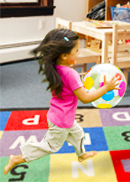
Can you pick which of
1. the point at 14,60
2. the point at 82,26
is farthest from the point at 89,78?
the point at 14,60

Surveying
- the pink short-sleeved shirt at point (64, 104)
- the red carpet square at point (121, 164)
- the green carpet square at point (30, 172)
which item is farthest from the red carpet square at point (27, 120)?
the pink short-sleeved shirt at point (64, 104)

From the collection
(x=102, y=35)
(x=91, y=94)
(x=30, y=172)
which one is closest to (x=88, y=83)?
(x=91, y=94)

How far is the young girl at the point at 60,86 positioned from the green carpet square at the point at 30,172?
0.72ft

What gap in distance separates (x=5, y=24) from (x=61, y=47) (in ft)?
10.3

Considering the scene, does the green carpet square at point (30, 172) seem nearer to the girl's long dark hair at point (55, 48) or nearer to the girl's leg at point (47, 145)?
the girl's leg at point (47, 145)

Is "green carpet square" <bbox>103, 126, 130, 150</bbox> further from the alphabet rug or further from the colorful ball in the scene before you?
the colorful ball

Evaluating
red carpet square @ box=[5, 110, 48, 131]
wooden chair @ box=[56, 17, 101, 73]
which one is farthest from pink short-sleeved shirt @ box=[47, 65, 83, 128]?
wooden chair @ box=[56, 17, 101, 73]

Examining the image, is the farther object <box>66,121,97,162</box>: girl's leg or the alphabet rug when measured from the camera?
the alphabet rug

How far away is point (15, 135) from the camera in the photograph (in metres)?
2.04

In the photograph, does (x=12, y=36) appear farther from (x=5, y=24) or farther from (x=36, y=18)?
(x=36, y=18)

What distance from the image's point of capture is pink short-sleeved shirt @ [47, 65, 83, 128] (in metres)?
1.22

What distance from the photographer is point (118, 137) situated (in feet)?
6.45

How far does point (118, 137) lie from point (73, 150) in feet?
1.26

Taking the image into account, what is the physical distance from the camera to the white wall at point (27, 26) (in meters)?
4.08
